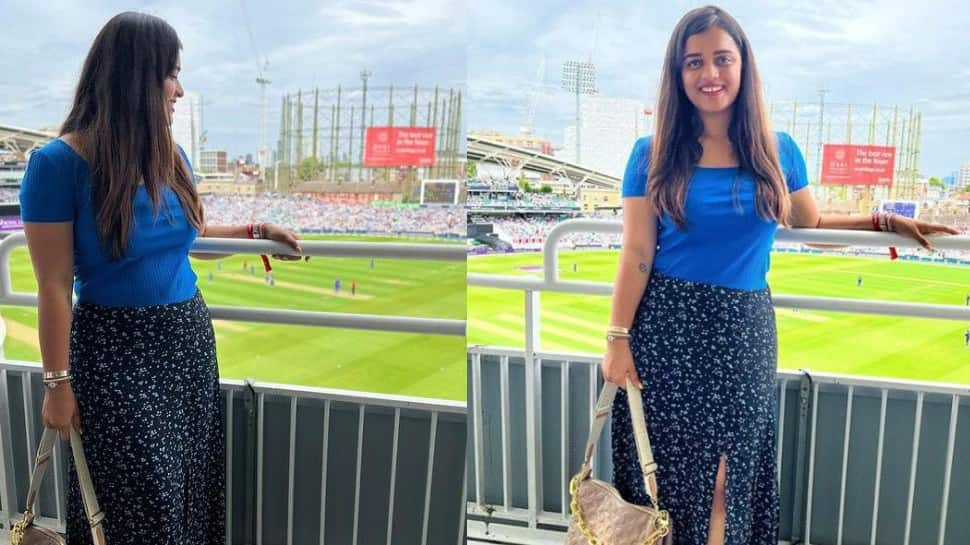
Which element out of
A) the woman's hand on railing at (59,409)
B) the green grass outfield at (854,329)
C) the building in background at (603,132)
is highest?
the building in background at (603,132)

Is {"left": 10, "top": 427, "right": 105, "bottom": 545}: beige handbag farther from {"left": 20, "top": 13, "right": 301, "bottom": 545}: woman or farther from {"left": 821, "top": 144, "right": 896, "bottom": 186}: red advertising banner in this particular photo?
{"left": 821, "top": 144, "right": 896, "bottom": 186}: red advertising banner

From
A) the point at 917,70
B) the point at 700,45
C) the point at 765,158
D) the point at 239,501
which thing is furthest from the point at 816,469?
the point at 917,70

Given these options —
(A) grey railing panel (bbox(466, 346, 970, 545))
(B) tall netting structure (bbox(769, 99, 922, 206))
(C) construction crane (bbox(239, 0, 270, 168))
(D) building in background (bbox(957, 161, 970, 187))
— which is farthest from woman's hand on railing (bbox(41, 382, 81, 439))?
(C) construction crane (bbox(239, 0, 270, 168))

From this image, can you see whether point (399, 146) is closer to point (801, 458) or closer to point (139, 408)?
point (801, 458)

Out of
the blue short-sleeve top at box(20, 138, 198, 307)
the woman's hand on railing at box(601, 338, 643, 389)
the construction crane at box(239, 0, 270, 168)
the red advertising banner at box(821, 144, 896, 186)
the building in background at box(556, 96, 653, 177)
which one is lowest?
the woman's hand on railing at box(601, 338, 643, 389)

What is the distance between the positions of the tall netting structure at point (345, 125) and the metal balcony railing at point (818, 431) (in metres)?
4.09

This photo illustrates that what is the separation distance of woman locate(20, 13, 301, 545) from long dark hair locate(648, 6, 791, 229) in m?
0.81

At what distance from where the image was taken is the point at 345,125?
7.10 metres

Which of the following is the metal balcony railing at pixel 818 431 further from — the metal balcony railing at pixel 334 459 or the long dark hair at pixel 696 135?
the metal balcony railing at pixel 334 459

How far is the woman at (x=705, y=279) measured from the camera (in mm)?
1082

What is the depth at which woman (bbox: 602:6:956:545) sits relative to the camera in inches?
42.6

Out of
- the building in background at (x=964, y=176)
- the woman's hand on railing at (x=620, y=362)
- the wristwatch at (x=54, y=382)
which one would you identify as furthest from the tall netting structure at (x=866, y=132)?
the wristwatch at (x=54, y=382)

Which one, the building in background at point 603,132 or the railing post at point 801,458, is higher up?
the building in background at point 603,132

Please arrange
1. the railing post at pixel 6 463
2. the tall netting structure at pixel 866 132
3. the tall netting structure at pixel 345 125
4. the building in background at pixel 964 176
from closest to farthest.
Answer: the railing post at pixel 6 463
the tall netting structure at pixel 866 132
the building in background at pixel 964 176
the tall netting structure at pixel 345 125
